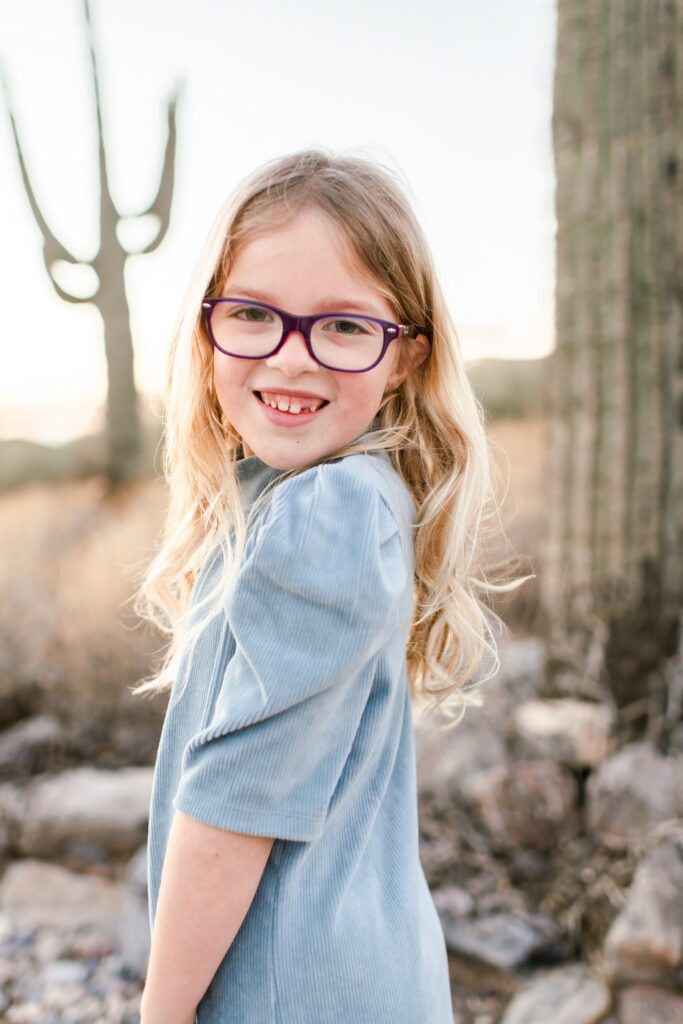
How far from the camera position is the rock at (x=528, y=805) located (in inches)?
111

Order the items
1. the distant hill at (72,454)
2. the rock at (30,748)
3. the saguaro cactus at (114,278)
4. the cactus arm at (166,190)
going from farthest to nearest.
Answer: the distant hill at (72,454) → the saguaro cactus at (114,278) → the cactus arm at (166,190) → the rock at (30,748)

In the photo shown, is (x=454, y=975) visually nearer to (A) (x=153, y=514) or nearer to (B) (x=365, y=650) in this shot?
(B) (x=365, y=650)

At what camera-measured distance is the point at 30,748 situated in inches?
143

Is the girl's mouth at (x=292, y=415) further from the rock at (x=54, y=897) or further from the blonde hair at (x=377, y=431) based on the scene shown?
the rock at (x=54, y=897)

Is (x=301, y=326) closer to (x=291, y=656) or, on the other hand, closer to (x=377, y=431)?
(x=377, y=431)

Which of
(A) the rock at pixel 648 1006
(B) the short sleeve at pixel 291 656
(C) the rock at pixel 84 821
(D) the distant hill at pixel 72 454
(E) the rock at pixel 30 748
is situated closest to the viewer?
(B) the short sleeve at pixel 291 656

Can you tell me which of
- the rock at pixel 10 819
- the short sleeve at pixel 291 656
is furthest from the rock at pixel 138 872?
the short sleeve at pixel 291 656

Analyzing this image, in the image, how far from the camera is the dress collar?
3.81 feet

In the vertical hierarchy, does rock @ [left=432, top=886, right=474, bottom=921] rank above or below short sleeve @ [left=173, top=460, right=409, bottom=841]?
below

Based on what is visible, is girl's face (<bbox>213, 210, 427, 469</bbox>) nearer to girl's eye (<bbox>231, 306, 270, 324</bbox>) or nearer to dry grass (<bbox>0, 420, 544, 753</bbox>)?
girl's eye (<bbox>231, 306, 270, 324</bbox>)

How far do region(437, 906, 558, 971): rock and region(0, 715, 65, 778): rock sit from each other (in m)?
1.82

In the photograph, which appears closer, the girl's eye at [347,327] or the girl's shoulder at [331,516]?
the girl's shoulder at [331,516]

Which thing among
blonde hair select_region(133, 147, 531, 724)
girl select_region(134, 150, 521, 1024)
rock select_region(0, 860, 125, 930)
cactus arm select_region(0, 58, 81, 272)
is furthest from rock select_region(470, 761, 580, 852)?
cactus arm select_region(0, 58, 81, 272)

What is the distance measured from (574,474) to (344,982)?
8.66 ft
